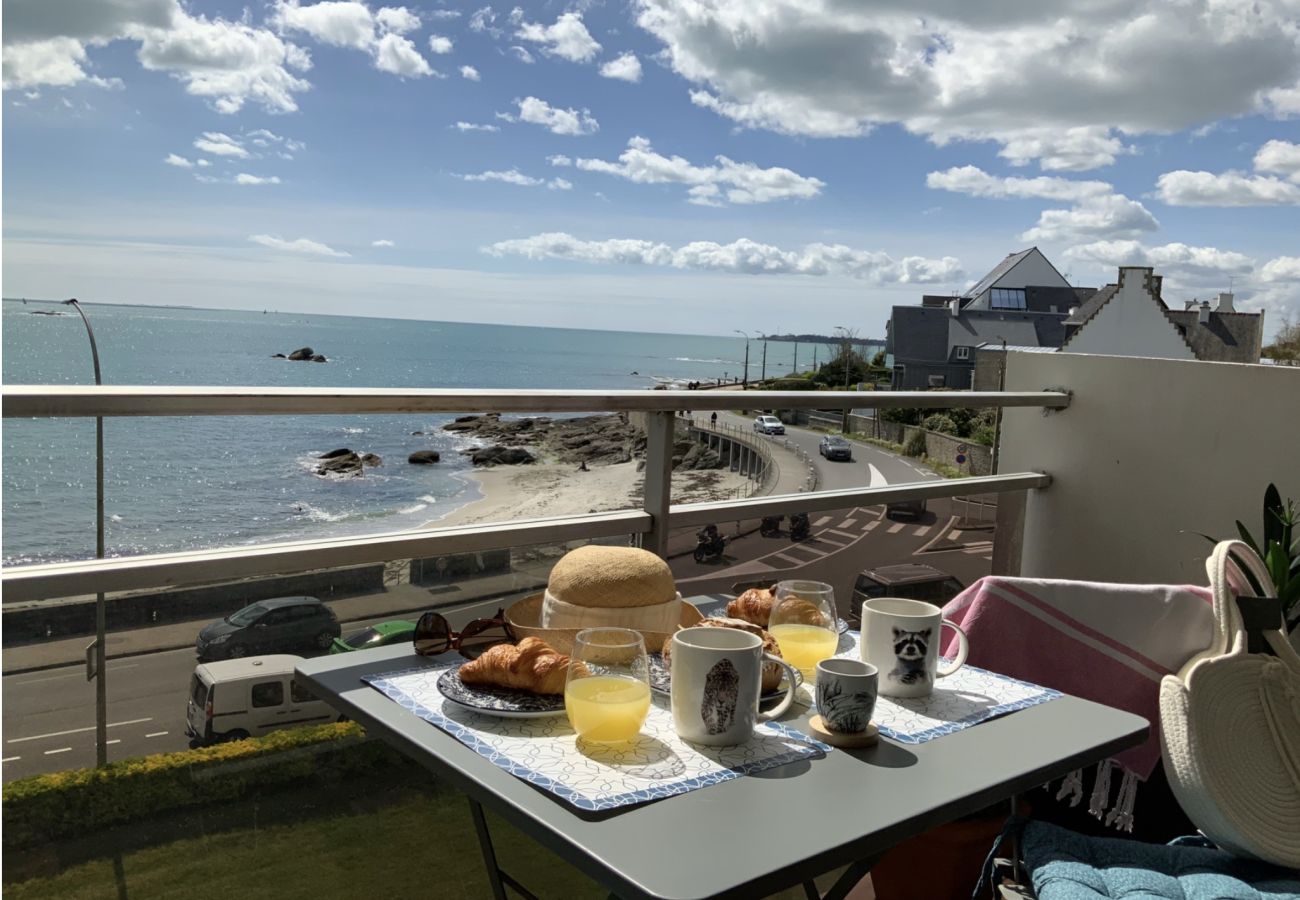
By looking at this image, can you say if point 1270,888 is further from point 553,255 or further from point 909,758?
point 553,255

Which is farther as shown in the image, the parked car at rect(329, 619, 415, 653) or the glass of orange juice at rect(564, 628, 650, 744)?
the parked car at rect(329, 619, 415, 653)

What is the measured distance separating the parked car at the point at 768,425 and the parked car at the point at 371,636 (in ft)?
4.53

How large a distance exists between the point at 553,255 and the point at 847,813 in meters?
94.5

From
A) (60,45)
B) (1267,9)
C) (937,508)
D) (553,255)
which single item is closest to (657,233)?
(553,255)

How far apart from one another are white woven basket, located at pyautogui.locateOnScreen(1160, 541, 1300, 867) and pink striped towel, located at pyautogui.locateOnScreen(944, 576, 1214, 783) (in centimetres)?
5

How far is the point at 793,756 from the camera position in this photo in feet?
3.60

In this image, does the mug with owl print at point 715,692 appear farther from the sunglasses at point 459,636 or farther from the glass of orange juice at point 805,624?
the sunglasses at point 459,636

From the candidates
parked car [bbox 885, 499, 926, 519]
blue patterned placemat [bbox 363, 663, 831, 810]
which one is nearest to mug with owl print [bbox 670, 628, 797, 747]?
blue patterned placemat [bbox 363, 663, 831, 810]

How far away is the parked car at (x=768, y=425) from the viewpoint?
9.71ft

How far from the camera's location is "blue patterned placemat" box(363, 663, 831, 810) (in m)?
0.98

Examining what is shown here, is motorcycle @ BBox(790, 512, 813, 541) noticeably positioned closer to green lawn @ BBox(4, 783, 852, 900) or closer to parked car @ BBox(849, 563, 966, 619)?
parked car @ BBox(849, 563, 966, 619)

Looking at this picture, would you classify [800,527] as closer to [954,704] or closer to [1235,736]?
[1235,736]

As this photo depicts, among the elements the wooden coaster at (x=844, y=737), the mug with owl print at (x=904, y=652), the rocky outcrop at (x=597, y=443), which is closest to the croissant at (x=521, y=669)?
the wooden coaster at (x=844, y=737)

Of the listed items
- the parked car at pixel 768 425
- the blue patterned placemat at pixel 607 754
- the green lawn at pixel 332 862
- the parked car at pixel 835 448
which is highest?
the parked car at pixel 768 425
